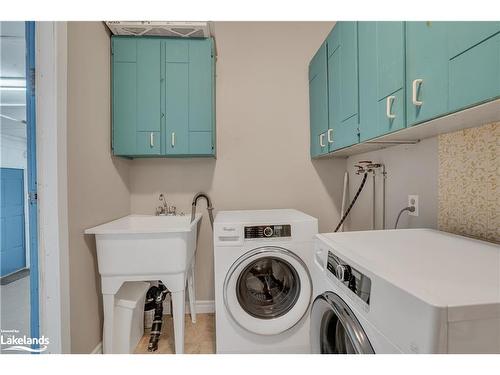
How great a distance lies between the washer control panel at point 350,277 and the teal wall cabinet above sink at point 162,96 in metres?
1.39

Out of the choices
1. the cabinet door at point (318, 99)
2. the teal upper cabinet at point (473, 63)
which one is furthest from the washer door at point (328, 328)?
the cabinet door at point (318, 99)

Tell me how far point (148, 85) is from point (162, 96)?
0.14m

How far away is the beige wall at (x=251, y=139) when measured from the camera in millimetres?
2232

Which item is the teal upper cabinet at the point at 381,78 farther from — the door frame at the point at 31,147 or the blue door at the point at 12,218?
the blue door at the point at 12,218

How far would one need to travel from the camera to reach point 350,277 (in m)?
0.76

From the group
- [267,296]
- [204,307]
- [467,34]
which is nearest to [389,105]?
[467,34]

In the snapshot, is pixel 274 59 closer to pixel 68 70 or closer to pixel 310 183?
pixel 310 183

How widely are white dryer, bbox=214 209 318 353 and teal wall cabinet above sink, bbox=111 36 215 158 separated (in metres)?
0.85

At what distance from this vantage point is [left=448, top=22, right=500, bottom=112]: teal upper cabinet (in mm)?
669

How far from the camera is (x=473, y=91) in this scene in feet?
2.38

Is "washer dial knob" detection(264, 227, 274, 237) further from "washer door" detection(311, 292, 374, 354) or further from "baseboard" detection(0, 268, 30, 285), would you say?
"baseboard" detection(0, 268, 30, 285)

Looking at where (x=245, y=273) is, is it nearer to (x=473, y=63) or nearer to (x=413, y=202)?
(x=413, y=202)

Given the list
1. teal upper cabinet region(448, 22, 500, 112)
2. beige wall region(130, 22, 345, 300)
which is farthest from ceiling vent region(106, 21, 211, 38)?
teal upper cabinet region(448, 22, 500, 112)
